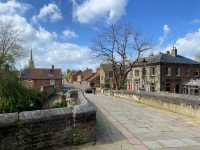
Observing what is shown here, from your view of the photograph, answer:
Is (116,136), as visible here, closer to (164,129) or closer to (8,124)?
(164,129)

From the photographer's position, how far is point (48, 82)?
70.1m

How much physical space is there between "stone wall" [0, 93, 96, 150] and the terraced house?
38.0 metres

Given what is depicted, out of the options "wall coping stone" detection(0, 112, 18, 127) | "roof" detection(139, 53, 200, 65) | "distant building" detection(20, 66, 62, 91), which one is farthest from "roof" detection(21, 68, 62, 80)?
"wall coping stone" detection(0, 112, 18, 127)

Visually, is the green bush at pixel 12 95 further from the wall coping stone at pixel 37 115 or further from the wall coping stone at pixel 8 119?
the wall coping stone at pixel 8 119

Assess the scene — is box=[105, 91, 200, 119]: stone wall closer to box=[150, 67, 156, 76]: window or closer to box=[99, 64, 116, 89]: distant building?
box=[150, 67, 156, 76]: window

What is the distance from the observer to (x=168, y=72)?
145ft

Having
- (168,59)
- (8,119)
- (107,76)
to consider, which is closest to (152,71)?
(168,59)

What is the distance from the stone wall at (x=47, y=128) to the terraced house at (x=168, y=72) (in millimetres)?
37996

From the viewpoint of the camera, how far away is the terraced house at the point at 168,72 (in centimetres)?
4369

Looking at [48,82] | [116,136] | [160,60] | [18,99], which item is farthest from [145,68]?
[116,136]

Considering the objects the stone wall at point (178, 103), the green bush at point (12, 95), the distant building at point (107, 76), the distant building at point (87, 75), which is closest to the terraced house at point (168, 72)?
the stone wall at point (178, 103)

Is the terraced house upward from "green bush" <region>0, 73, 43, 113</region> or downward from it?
upward

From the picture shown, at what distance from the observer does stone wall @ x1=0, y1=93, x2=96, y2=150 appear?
556 centimetres

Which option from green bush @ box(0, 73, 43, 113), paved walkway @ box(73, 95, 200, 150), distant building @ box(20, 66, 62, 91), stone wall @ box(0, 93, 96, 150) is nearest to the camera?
stone wall @ box(0, 93, 96, 150)
